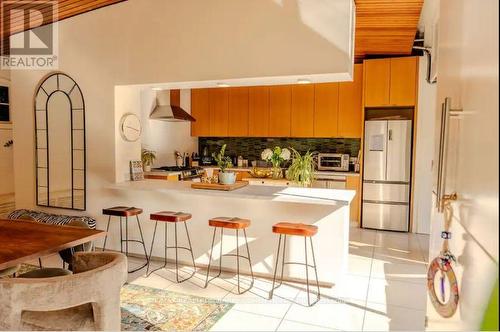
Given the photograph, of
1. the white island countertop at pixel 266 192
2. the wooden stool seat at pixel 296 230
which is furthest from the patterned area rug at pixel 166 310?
the white island countertop at pixel 266 192

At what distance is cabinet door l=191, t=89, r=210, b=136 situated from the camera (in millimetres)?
7602

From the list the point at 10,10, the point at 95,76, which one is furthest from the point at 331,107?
the point at 10,10

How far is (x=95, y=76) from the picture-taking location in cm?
475

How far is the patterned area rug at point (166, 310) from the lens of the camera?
2.95 m

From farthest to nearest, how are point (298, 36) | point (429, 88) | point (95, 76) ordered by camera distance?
point (429, 88) → point (95, 76) → point (298, 36)

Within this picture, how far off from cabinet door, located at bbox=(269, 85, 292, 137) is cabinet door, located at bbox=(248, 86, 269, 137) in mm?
84

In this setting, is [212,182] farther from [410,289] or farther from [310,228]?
[410,289]

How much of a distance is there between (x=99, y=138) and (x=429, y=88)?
16.6ft

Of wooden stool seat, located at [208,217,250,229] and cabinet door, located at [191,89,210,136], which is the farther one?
cabinet door, located at [191,89,210,136]

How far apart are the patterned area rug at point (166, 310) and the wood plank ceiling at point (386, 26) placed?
341cm

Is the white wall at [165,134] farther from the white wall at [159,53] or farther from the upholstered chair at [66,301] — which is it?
the upholstered chair at [66,301]

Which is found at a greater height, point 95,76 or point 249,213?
point 95,76

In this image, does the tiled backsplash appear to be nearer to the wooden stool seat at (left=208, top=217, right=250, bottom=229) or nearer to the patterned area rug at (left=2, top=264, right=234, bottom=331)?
the wooden stool seat at (left=208, top=217, right=250, bottom=229)

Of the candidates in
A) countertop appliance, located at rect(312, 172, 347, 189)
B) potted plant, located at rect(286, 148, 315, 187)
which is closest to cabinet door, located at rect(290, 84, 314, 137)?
countertop appliance, located at rect(312, 172, 347, 189)
